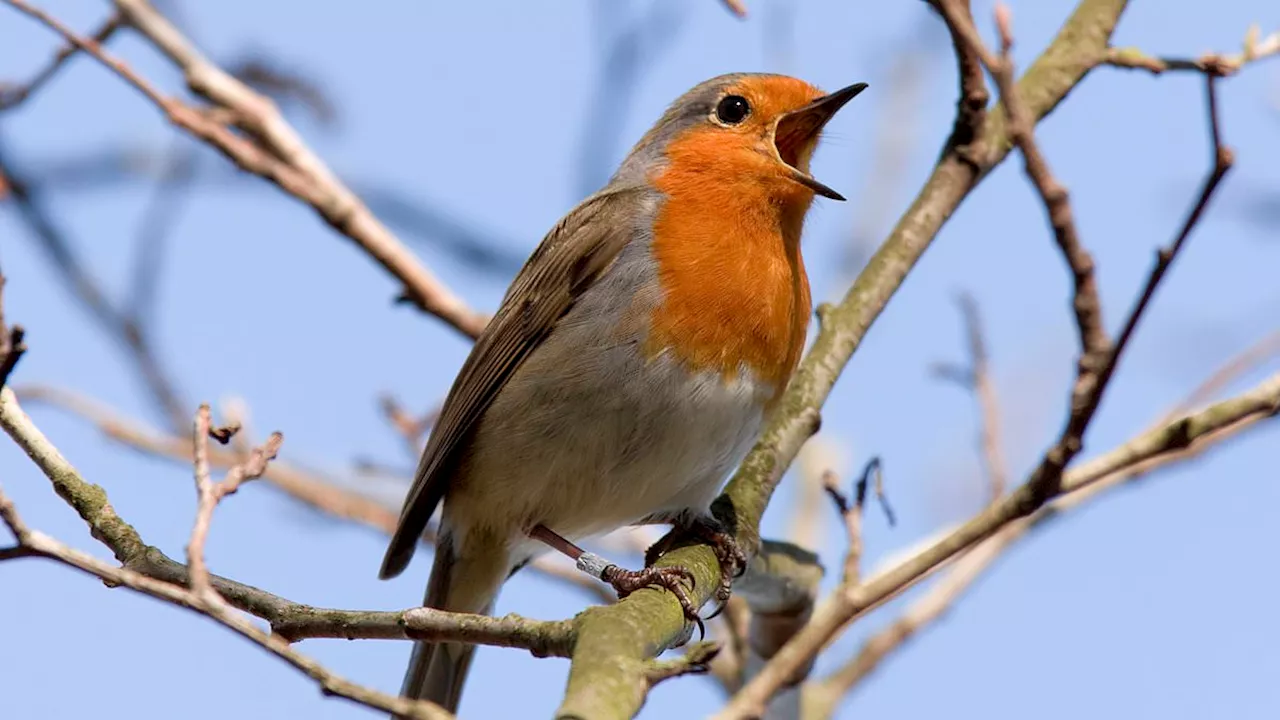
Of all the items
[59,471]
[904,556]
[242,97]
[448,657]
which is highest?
[242,97]

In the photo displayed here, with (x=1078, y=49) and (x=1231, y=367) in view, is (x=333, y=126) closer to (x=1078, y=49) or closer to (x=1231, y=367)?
(x=1078, y=49)

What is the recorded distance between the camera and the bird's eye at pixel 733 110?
537 centimetres

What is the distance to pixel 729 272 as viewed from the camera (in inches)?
182

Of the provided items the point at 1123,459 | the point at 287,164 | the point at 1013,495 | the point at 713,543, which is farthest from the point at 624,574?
the point at 287,164

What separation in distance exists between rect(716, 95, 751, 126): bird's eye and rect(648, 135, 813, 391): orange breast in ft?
0.61

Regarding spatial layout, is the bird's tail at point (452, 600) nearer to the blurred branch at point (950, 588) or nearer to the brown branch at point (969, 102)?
the blurred branch at point (950, 588)

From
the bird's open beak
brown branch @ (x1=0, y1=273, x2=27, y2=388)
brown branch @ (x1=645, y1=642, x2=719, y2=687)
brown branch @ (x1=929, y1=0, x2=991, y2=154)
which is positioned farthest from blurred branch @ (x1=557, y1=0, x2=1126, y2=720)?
brown branch @ (x1=0, y1=273, x2=27, y2=388)

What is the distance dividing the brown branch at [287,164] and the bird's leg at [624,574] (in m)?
1.11

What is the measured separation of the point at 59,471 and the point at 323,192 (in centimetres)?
258

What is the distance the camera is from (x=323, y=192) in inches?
212

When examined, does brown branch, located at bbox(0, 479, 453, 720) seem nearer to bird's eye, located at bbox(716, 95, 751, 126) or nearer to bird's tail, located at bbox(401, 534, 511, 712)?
bird's tail, located at bbox(401, 534, 511, 712)

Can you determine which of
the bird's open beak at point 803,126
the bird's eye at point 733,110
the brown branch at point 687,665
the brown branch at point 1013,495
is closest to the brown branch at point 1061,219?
the brown branch at point 1013,495

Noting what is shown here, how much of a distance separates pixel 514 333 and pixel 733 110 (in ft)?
4.05

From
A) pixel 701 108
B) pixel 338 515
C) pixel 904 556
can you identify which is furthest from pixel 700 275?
pixel 338 515
